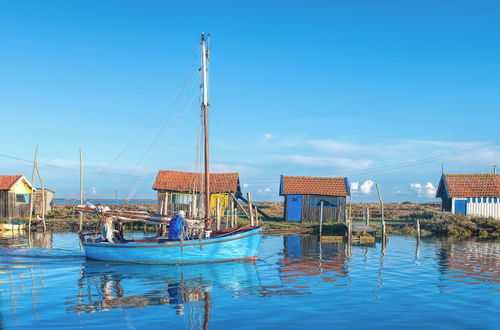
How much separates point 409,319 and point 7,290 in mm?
13826

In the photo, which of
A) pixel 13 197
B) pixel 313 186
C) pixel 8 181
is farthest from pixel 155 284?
pixel 8 181

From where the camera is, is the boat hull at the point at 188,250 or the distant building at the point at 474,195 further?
the distant building at the point at 474,195

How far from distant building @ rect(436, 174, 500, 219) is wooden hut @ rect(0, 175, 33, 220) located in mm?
41321

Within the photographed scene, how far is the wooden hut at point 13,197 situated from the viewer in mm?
45500

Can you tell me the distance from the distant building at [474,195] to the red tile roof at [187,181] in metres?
21.3

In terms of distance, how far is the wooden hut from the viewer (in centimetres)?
4550

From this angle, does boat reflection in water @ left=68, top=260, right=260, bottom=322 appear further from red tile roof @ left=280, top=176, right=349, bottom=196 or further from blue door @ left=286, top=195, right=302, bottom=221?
red tile roof @ left=280, top=176, right=349, bottom=196

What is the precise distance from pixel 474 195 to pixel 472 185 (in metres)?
1.41

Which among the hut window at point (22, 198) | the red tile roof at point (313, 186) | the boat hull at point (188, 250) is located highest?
the red tile roof at point (313, 186)

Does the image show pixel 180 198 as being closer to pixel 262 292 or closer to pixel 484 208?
pixel 484 208

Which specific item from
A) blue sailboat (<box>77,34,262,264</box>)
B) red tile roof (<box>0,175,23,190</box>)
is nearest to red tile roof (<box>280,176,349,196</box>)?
blue sailboat (<box>77,34,262,264</box>)

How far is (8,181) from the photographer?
4597cm

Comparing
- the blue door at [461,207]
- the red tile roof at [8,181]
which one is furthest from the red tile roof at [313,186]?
the red tile roof at [8,181]

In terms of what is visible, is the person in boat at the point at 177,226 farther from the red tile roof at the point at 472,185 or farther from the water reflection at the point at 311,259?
the red tile roof at the point at 472,185
